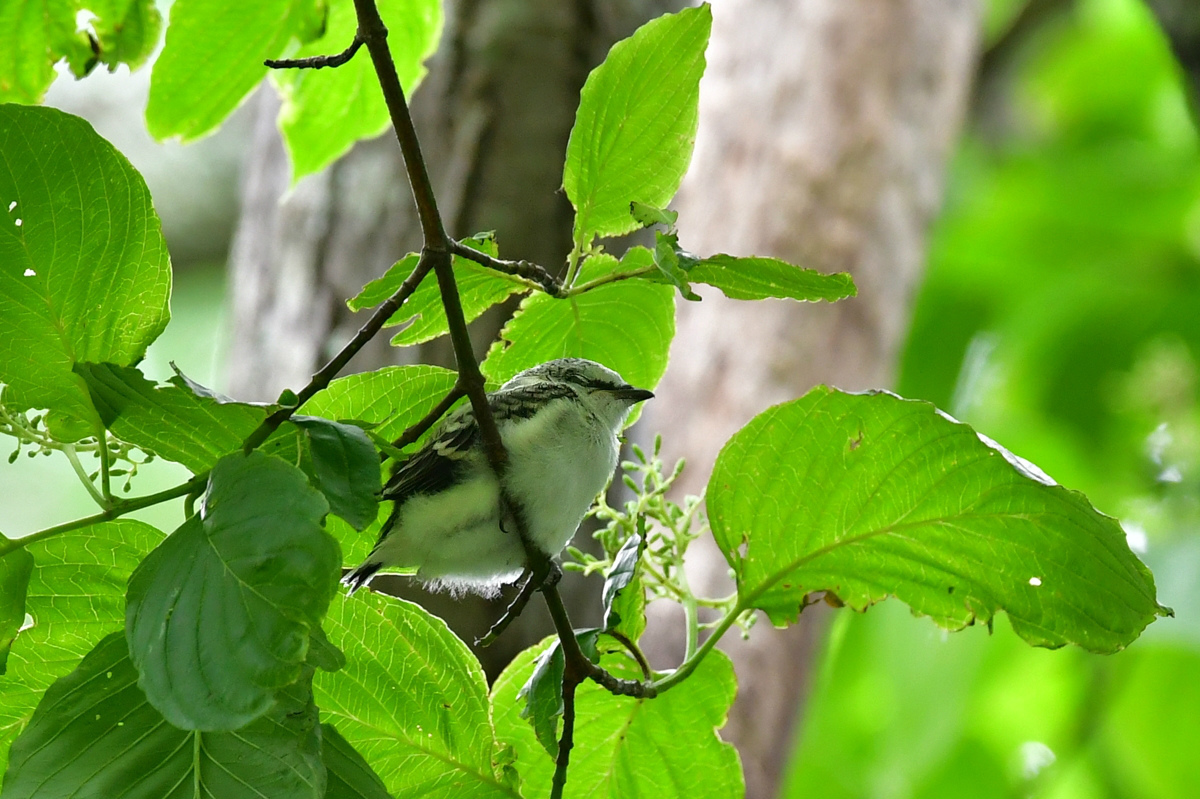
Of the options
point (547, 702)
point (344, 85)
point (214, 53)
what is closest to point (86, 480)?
point (547, 702)

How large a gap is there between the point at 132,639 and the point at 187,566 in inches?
3.6

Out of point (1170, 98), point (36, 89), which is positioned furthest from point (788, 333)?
point (1170, 98)

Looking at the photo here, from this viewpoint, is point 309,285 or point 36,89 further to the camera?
point 309,285

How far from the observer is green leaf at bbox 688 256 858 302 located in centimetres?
146

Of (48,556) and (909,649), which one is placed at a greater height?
(909,649)

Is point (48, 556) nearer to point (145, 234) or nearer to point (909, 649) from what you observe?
point (145, 234)

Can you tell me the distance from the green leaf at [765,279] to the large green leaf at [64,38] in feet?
4.54

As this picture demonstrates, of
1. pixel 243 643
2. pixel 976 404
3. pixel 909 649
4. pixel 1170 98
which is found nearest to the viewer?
pixel 243 643

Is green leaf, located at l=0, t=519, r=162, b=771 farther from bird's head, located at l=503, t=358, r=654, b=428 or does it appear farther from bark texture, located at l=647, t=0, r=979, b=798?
bark texture, located at l=647, t=0, r=979, b=798

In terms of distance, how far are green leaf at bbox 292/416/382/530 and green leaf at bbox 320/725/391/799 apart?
31cm

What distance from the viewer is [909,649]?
13.1ft

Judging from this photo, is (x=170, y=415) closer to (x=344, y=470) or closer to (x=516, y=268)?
(x=344, y=470)

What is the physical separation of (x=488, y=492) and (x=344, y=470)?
945mm

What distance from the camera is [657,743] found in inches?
68.1
